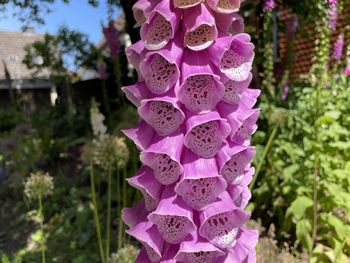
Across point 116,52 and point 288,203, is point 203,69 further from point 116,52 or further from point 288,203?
point 116,52

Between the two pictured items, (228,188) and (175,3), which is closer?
(175,3)

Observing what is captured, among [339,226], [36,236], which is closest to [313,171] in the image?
[339,226]

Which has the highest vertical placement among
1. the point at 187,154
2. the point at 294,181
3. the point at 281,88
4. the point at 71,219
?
the point at 187,154

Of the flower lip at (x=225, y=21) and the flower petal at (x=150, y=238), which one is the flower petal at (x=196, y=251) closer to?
the flower petal at (x=150, y=238)

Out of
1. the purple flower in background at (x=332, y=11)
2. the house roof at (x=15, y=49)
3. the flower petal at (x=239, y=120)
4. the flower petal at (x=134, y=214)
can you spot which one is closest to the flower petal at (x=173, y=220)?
the flower petal at (x=134, y=214)

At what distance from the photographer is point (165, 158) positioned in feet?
4.69

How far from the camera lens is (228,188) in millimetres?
1507

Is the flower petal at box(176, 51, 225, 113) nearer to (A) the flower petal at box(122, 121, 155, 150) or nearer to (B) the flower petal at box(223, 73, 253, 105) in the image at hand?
(B) the flower petal at box(223, 73, 253, 105)

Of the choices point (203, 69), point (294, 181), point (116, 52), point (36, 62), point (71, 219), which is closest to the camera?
point (203, 69)

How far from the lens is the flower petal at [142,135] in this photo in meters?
1.45

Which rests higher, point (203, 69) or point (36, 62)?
point (203, 69)

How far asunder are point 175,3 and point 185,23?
7cm

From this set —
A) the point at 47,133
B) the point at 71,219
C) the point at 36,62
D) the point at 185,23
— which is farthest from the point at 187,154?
the point at 36,62

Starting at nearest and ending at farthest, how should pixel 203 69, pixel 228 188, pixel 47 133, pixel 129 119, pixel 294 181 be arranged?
pixel 203 69
pixel 228 188
pixel 294 181
pixel 129 119
pixel 47 133
